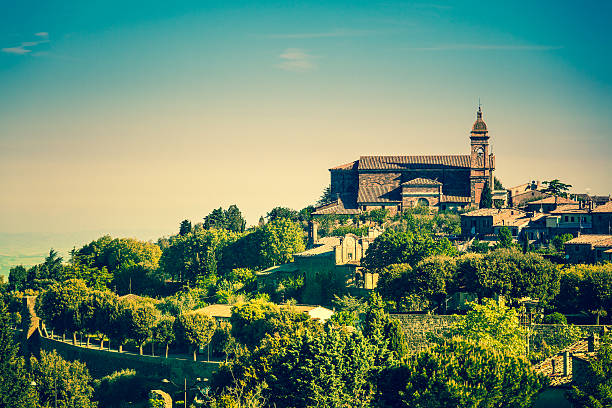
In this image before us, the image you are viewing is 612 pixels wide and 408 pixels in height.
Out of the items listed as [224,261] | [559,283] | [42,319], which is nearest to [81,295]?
[42,319]

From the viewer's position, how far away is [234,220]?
96.1 m

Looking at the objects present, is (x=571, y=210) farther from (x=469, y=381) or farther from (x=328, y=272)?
(x=469, y=381)

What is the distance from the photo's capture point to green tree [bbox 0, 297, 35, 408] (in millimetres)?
48188

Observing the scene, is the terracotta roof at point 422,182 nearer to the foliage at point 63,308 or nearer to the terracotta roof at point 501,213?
the terracotta roof at point 501,213

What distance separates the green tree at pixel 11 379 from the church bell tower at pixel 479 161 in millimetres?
61354

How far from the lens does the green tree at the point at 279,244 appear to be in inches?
2906

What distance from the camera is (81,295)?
64.9 metres

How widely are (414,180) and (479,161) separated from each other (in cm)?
847

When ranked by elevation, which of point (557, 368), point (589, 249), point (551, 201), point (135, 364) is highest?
point (551, 201)

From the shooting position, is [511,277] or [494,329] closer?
[494,329]

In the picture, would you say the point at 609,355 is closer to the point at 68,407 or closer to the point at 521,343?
the point at 521,343

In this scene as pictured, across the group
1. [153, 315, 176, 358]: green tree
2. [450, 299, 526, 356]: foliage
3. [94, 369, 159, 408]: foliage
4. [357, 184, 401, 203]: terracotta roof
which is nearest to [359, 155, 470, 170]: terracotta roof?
[357, 184, 401, 203]: terracotta roof

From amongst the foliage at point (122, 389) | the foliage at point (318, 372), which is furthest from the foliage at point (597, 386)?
the foliage at point (122, 389)

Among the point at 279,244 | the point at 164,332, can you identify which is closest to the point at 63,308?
the point at 164,332
